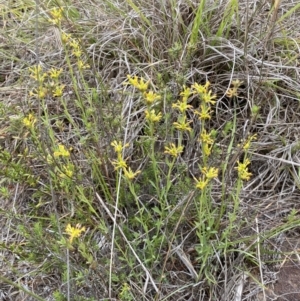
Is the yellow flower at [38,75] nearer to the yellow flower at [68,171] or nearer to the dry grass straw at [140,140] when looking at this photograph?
the dry grass straw at [140,140]

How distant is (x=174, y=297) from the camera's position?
49.9 inches

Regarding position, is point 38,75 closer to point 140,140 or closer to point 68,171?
point 68,171

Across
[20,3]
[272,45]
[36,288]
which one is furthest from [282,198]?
[20,3]

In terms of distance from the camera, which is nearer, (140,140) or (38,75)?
(38,75)

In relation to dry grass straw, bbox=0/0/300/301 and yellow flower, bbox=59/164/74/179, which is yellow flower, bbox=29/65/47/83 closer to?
dry grass straw, bbox=0/0/300/301

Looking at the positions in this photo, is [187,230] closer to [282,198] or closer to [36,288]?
[282,198]

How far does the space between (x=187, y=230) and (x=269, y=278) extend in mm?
243

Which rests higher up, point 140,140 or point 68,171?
point 68,171

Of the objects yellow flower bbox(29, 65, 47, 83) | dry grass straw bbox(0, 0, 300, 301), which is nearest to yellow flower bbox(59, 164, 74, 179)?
dry grass straw bbox(0, 0, 300, 301)

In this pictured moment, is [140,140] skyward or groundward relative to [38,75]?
groundward

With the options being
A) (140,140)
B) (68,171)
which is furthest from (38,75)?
(140,140)

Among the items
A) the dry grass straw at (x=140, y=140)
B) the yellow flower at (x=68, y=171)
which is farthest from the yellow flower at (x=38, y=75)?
the yellow flower at (x=68, y=171)

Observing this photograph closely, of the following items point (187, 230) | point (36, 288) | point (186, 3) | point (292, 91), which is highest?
point (186, 3)

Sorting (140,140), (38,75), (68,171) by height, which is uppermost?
(38,75)
